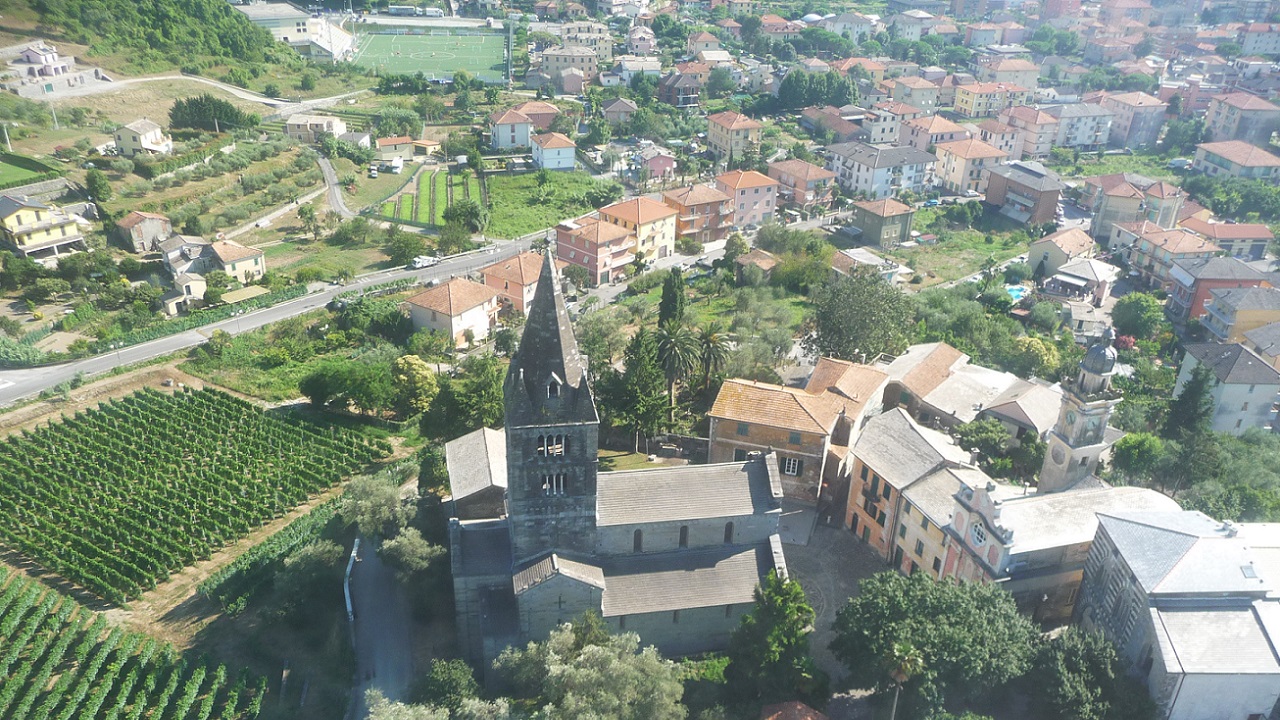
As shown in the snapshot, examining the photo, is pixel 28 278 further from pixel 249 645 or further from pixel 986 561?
pixel 986 561

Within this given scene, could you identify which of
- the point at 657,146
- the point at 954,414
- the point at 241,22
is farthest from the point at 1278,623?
the point at 241,22

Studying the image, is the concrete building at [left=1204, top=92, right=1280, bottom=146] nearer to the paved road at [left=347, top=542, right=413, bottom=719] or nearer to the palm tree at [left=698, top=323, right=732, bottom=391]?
the palm tree at [left=698, top=323, right=732, bottom=391]

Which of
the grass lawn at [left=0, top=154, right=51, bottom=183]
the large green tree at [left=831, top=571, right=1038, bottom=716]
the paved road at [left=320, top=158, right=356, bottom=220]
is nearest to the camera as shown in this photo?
the large green tree at [left=831, top=571, right=1038, bottom=716]

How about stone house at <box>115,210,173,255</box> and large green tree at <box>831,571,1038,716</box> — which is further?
stone house at <box>115,210,173,255</box>

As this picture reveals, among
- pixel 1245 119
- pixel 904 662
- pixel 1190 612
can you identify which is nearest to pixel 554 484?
pixel 904 662

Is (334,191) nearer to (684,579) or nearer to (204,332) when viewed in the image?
(204,332)

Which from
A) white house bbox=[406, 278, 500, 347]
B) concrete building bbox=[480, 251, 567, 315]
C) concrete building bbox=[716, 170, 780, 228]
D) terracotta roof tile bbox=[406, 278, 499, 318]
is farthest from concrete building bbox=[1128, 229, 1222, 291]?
terracotta roof tile bbox=[406, 278, 499, 318]
